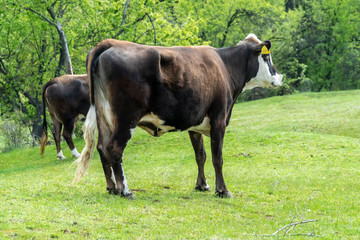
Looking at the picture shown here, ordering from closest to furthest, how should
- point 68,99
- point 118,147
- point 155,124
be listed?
point 118,147
point 155,124
point 68,99

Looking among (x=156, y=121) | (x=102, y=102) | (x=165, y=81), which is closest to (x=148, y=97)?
(x=165, y=81)

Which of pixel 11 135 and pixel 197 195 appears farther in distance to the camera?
pixel 11 135

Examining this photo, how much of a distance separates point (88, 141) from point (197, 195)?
7.62 feet

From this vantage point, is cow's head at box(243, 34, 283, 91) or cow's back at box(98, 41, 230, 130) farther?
cow's head at box(243, 34, 283, 91)

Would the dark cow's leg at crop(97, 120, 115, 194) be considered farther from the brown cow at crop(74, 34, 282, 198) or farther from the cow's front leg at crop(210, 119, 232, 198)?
the cow's front leg at crop(210, 119, 232, 198)

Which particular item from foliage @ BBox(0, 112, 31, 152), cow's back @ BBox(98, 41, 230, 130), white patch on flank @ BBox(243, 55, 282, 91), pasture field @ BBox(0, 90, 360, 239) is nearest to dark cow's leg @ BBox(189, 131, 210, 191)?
pasture field @ BBox(0, 90, 360, 239)

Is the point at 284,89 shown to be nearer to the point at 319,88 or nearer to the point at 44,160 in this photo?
the point at 319,88

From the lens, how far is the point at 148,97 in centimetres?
803

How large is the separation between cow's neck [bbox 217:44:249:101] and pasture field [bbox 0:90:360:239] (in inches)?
87.8

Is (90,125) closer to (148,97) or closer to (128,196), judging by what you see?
(148,97)

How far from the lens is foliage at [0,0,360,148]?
69.4ft

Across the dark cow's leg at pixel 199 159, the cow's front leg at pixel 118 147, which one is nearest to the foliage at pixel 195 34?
the dark cow's leg at pixel 199 159

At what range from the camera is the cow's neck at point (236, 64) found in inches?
402

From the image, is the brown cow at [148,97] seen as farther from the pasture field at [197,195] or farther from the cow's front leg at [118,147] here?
the pasture field at [197,195]
